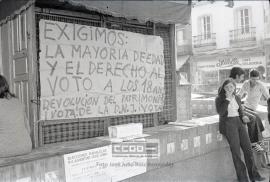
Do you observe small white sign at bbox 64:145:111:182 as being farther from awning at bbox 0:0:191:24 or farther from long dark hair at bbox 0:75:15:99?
awning at bbox 0:0:191:24

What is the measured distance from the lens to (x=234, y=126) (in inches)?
205

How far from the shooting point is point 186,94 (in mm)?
8711

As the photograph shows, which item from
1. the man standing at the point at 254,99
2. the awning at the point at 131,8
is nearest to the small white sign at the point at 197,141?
the man standing at the point at 254,99

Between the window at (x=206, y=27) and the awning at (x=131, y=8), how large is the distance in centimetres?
2047

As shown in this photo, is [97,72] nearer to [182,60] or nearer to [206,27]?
[182,60]

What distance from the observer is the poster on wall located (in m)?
4.06

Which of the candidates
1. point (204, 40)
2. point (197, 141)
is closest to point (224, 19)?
point (204, 40)

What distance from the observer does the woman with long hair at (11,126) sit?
334 centimetres

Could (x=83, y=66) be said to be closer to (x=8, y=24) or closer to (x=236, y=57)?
(x=8, y=24)

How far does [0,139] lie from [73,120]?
1154 mm

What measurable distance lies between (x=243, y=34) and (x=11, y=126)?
2213 centimetres

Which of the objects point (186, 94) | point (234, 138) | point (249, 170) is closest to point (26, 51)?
point (234, 138)

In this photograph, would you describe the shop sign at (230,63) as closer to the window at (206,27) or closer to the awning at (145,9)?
the window at (206,27)

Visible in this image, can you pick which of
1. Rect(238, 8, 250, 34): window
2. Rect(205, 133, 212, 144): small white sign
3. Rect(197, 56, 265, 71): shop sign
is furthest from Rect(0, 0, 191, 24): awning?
Rect(238, 8, 250, 34): window
